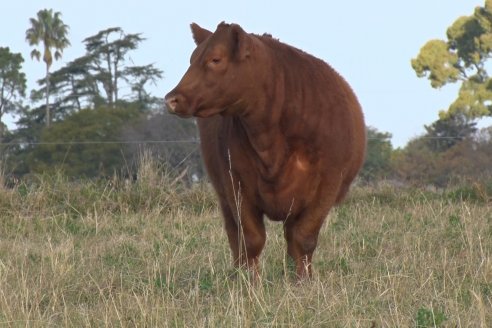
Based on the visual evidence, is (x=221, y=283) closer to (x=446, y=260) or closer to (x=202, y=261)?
(x=202, y=261)

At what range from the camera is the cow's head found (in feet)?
22.2

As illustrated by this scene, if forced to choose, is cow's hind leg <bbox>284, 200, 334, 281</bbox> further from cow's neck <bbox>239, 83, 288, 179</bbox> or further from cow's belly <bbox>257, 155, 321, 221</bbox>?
cow's neck <bbox>239, 83, 288, 179</bbox>

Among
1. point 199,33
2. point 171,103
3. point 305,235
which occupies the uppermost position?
point 199,33

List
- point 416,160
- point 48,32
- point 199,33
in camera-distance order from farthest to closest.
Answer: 1. point 48,32
2. point 416,160
3. point 199,33

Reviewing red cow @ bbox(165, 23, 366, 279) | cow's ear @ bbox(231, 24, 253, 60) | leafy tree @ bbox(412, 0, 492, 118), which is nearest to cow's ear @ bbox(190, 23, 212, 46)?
red cow @ bbox(165, 23, 366, 279)

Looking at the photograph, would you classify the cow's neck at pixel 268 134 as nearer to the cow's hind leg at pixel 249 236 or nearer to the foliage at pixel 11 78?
the cow's hind leg at pixel 249 236

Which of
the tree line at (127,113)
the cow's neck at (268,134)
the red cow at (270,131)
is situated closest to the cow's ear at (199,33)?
the red cow at (270,131)

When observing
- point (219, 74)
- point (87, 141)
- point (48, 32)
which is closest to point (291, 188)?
point (219, 74)

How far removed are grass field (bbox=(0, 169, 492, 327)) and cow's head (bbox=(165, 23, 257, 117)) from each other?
1.07m

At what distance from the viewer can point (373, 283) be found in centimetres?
699

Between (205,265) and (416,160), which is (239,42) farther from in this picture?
(416,160)

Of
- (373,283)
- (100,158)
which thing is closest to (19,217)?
(373,283)

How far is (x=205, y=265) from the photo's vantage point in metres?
7.91

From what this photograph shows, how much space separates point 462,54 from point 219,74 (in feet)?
175
